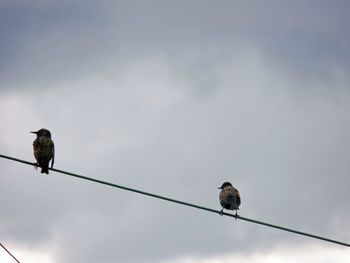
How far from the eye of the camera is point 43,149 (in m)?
15.8

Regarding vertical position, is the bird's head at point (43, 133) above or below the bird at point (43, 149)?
above

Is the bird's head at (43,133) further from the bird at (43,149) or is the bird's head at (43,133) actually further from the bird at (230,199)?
the bird at (230,199)

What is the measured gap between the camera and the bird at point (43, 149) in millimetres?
15547

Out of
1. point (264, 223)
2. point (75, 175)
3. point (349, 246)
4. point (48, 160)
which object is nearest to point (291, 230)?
point (264, 223)

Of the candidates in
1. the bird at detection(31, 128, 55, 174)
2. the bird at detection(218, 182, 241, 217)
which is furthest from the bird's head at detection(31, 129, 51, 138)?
the bird at detection(218, 182, 241, 217)

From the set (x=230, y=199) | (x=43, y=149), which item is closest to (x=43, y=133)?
(x=43, y=149)

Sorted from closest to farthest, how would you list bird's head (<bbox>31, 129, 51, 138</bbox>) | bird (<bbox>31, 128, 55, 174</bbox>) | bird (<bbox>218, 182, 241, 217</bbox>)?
bird (<bbox>31, 128, 55, 174</bbox>), bird's head (<bbox>31, 129, 51, 138</bbox>), bird (<bbox>218, 182, 241, 217</bbox>)

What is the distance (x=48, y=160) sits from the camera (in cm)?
1577

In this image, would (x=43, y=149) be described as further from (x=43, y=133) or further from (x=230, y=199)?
(x=230, y=199)

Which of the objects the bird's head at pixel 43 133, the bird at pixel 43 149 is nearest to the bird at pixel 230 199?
the bird at pixel 43 149

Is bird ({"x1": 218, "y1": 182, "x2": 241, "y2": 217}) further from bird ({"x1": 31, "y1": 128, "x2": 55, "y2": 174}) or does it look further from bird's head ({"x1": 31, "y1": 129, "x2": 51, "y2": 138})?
bird's head ({"x1": 31, "y1": 129, "x2": 51, "y2": 138})

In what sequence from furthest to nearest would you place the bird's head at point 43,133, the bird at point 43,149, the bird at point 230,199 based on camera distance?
the bird at point 230,199, the bird's head at point 43,133, the bird at point 43,149

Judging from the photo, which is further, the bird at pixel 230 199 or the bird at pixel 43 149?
the bird at pixel 230 199

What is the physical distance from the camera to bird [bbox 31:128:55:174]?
15.5 meters
